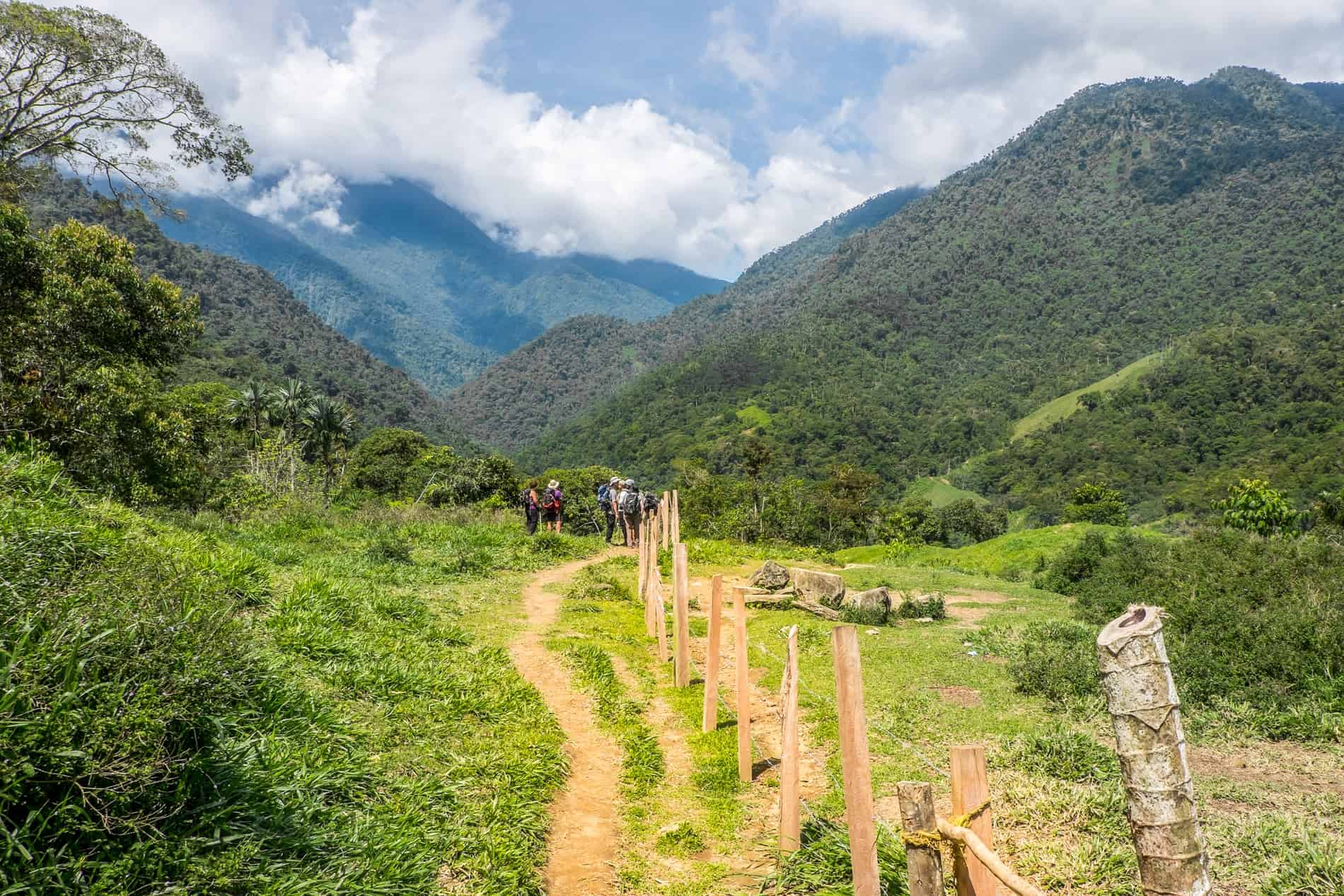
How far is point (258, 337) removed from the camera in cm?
9712

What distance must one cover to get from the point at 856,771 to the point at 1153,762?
183 centimetres

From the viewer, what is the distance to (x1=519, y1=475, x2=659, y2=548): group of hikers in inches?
811

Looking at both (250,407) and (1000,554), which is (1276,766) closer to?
(1000,554)

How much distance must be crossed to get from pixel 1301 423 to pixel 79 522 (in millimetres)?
104390

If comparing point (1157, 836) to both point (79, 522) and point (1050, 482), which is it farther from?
point (1050, 482)

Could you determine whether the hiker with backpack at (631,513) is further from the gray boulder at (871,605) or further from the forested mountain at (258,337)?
the forested mountain at (258,337)

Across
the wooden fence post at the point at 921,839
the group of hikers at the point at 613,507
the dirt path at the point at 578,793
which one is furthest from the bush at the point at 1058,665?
the group of hikers at the point at 613,507

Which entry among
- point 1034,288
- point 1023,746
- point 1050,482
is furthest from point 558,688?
point 1034,288

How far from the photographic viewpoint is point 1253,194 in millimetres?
157750

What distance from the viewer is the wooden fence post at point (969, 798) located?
2852 millimetres

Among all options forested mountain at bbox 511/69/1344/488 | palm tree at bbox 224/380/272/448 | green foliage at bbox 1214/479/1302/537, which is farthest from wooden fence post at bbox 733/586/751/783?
forested mountain at bbox 511/69/1344/488

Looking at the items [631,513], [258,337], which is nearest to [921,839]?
[631,513]

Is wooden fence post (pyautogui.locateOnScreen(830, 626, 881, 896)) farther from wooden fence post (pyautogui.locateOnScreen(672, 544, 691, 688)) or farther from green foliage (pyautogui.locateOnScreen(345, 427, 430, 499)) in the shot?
green foliage (pyautogui.locateOnScreen(345, 427, 430, 499))

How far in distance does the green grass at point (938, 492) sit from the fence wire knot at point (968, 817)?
94117mm
